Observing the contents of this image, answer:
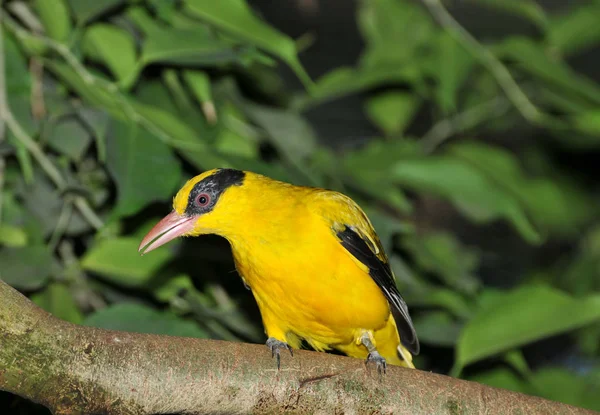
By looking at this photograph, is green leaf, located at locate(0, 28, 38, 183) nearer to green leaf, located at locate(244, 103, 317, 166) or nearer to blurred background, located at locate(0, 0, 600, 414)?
blurred background, located at locate(0, 0, 600, 414)

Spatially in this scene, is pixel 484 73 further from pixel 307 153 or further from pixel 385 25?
pixel 307 153

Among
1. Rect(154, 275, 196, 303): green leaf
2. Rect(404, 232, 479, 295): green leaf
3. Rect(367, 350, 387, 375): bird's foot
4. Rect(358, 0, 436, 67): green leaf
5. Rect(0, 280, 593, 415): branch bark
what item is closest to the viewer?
Rect(0, 280, 593, 415): branch bark

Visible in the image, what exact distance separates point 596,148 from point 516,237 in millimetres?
2054

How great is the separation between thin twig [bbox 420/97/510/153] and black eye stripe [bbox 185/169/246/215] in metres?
1.94

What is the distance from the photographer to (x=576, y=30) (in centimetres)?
417

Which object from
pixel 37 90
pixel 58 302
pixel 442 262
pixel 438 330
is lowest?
pixel 442 262

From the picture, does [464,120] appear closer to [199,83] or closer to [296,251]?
[199,83]

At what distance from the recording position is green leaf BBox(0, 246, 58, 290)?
108 inches

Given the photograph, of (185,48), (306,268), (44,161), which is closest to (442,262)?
(306,268)

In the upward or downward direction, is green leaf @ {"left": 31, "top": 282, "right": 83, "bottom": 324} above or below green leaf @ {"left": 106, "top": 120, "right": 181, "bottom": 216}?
below

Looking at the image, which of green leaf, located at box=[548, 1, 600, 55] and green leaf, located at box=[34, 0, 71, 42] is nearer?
green leaf, located at box=[34, 0, 71, 42]

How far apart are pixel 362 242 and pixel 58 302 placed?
1.12 meters

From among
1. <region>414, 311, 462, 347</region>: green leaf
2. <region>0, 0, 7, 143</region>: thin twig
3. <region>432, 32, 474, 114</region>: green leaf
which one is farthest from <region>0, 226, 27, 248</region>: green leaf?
<region>432, 32, 474, 114</region>: green leaf

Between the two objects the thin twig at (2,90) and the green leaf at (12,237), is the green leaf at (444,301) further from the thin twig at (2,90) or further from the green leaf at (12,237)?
the thin twig at (2,90)
